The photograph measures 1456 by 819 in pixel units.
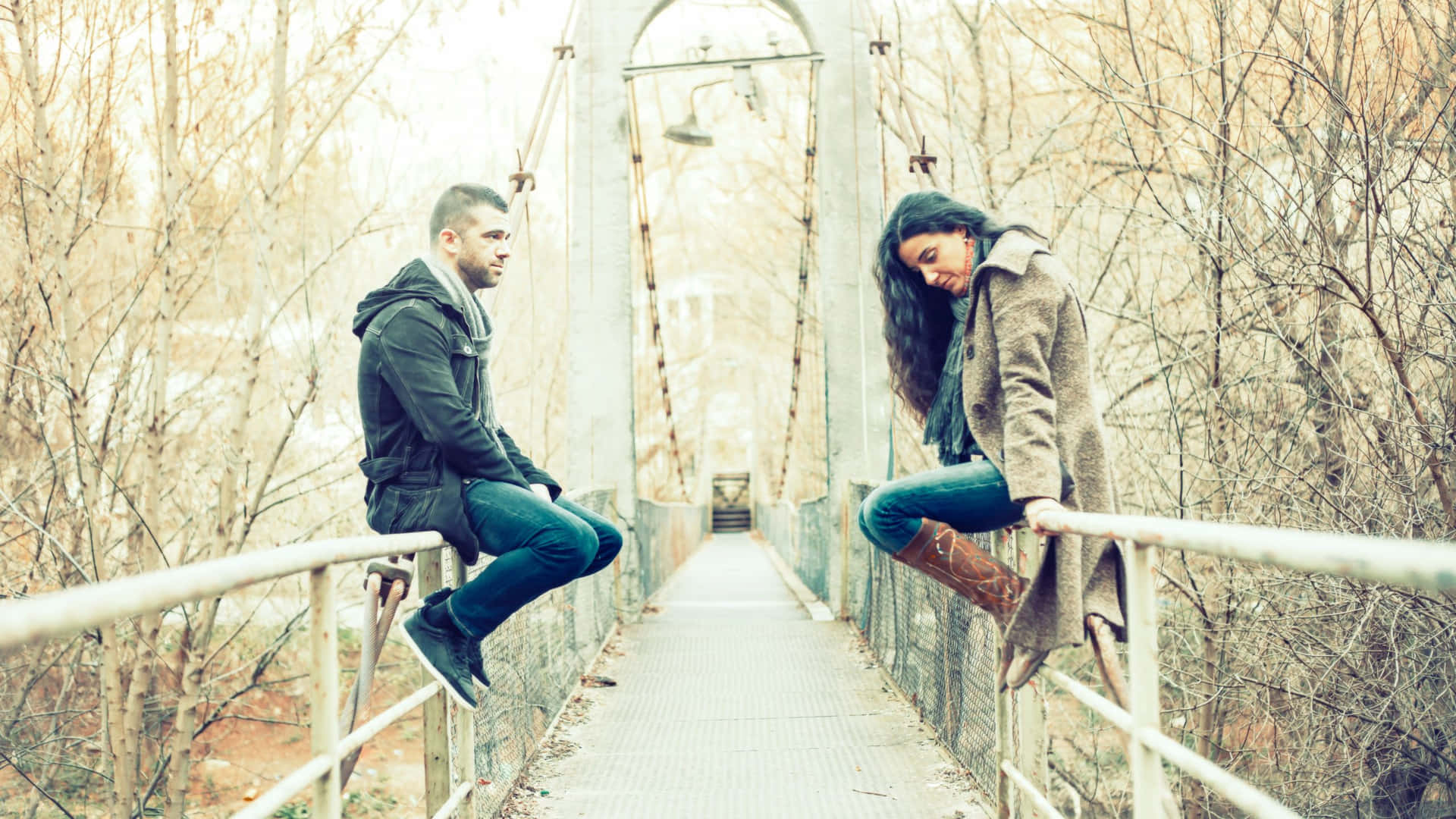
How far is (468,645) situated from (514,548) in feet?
0.70

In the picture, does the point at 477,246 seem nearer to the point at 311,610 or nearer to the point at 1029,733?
the point at 311,610

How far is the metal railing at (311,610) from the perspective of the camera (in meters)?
0.87

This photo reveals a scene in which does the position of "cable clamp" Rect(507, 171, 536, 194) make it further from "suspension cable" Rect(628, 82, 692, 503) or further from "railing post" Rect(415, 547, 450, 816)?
"railing post" Rect(415, 547, 450, 816)

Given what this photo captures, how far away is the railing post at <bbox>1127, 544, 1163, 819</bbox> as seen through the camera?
1580 millimetres

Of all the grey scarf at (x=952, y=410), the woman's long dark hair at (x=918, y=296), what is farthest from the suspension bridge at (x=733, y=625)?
the woman's long dark hair at (x=918, y=296)

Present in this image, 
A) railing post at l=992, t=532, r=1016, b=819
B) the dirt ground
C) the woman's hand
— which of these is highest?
the woman's hand

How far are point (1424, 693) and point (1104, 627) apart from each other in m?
2.19

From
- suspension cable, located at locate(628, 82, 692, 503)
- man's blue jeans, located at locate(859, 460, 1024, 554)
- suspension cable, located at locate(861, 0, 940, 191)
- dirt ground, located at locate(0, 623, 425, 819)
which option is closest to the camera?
man's blue jeans, located at locate(859, 460, 1024, 554)

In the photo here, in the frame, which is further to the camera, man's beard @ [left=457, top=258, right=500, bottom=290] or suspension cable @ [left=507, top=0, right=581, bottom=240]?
suspension cable @ [left=507, top=0, right=581, bottom=240]

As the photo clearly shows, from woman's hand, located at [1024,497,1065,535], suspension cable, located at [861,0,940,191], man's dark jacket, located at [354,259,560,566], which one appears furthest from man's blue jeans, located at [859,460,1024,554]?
suspension cable, located at [861,0,940,191]

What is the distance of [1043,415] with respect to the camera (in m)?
1.96

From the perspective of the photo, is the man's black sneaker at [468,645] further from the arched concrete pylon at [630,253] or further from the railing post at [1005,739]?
the arched concrete pylon at [630,253]

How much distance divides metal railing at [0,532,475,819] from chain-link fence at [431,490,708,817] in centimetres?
25

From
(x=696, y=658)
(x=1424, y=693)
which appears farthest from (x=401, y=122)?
(x=1424, y=693)
